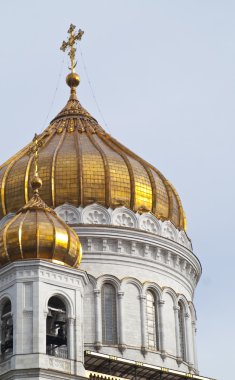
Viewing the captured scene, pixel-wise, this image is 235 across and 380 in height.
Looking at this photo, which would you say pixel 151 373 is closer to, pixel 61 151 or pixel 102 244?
pixel 102 244

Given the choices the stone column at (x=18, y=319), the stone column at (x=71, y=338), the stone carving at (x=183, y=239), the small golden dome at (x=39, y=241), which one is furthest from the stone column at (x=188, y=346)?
the stone column at (x=18, y=319)

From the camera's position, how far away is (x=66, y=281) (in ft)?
109

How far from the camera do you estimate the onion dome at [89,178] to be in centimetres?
4028

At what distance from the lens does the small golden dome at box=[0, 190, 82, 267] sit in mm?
33312

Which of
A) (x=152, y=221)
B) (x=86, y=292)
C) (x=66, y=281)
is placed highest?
(x=152, y=221)

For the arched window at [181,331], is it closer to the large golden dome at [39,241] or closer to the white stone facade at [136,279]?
the white stone facade at [136,279]

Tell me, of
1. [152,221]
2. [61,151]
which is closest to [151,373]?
[152,221]

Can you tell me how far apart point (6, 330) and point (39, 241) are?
2555mm

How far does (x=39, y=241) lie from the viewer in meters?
33.3

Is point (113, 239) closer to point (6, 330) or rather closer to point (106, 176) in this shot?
point (106, 176)

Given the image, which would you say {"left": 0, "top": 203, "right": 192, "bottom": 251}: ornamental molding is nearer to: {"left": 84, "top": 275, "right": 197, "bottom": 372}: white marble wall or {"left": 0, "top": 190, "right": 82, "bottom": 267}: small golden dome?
{"left": 84, "top": 275, "right": 197, "bottom": 372}: white marble wall

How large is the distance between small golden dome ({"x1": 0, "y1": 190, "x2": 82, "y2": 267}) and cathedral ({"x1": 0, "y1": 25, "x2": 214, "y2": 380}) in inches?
1.5

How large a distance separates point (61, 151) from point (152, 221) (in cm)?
394

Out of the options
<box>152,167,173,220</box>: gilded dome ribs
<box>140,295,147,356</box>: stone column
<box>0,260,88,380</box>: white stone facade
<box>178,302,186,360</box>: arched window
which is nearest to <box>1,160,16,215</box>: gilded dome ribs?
<box>152,167,173,220</box>: gilded dome ribs
